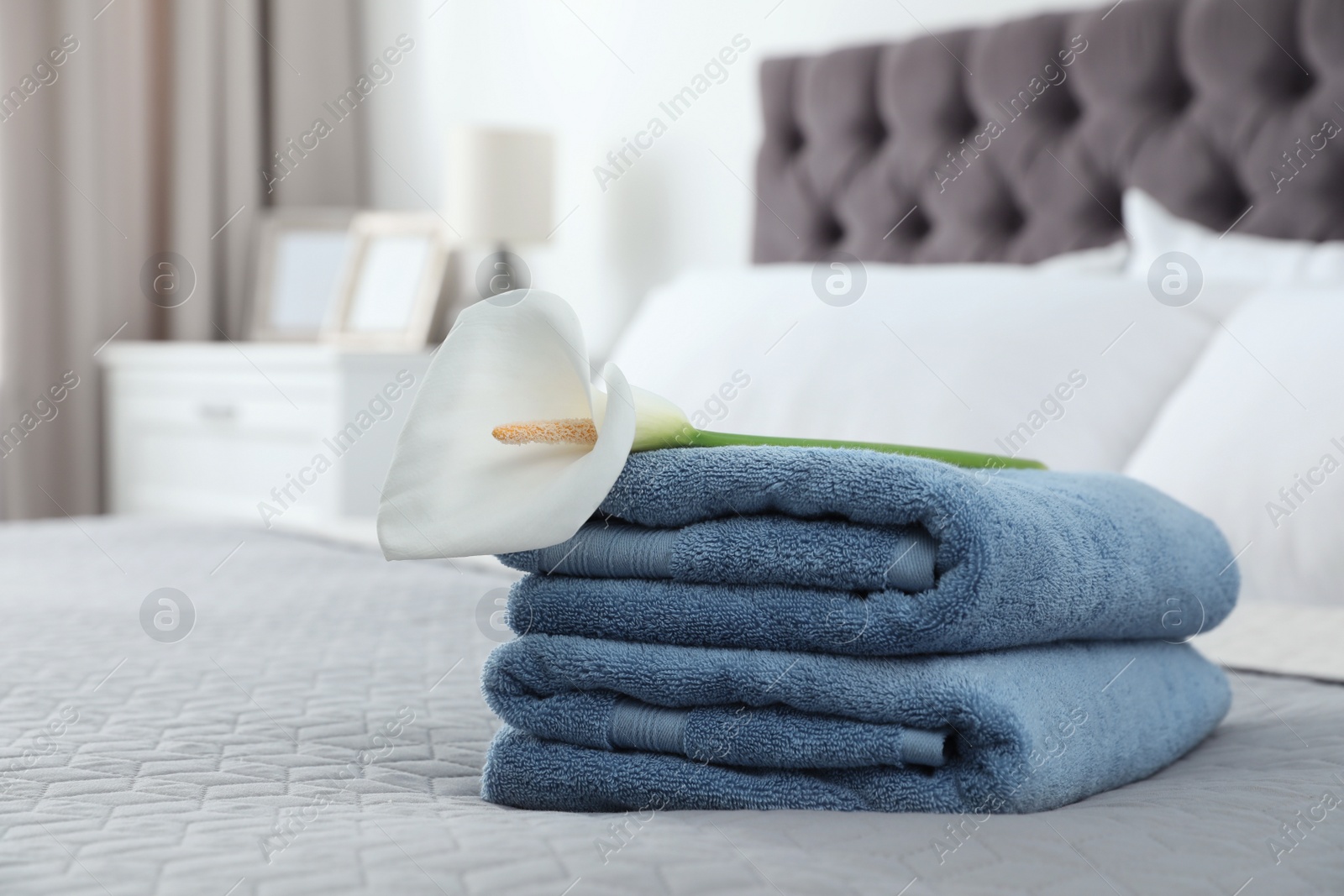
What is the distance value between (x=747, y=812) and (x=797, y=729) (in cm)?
5

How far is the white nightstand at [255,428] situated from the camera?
2.63 metres

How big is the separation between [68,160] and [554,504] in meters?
2.96

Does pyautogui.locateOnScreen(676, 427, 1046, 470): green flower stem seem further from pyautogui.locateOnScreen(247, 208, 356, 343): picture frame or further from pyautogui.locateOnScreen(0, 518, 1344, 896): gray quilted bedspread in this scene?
pyautogui.locateOnScreen(247, 208, 356, 343): picture frame

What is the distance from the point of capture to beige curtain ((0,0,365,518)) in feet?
10.0

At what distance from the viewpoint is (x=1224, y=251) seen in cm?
157

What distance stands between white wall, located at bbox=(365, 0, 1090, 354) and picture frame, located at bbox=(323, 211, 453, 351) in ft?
0.61

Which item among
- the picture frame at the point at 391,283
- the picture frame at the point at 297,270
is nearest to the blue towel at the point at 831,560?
the picture frame at the point at 391,283

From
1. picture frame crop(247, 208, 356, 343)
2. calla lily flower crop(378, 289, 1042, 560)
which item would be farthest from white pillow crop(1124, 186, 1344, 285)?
picture frame crop(247, 208, 356, 343)

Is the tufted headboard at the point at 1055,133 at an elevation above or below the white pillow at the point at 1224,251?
above

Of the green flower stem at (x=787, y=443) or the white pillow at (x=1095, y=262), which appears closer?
the green flower stem at (x=787, y=443)

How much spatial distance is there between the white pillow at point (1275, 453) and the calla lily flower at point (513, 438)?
70cm

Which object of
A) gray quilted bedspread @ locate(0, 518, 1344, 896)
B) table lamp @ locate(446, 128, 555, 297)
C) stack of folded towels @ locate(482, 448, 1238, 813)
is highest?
table lamp @ locate(446, 128, 555, 297)

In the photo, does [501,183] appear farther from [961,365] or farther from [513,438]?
[513,438]

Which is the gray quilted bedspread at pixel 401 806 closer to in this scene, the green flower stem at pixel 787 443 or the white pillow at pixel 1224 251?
the green flower stem at pixel 787 443
